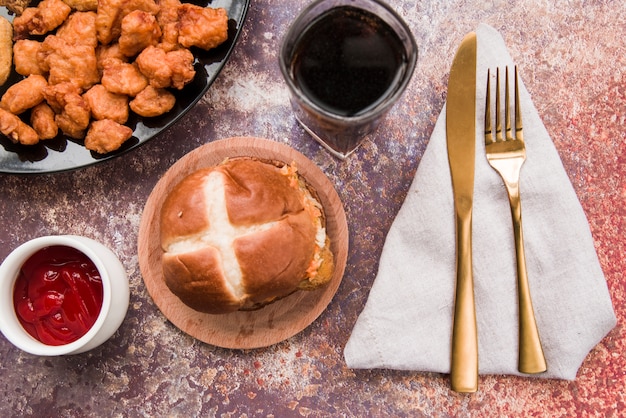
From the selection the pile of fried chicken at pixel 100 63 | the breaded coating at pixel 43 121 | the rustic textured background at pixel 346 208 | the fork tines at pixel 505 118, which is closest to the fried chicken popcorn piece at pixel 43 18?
the pile of fried chicken at pixel 100 63

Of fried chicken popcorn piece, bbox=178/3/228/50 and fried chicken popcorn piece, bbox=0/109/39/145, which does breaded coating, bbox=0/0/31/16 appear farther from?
fried chicken popcorn piece, bbox=178/3/228/50

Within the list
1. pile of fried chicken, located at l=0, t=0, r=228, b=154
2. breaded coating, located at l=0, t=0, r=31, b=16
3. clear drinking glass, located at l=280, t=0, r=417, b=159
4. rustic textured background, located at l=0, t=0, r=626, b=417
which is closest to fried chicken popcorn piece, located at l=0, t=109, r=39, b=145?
pile of fried chicken, located at l=0, t=0, r=228, b=154

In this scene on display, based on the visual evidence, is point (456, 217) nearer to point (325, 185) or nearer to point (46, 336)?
point (325, 185)

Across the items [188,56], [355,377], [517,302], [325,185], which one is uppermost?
[188,56]

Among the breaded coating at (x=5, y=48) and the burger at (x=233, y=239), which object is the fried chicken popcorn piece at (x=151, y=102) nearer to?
the burger at (x=233, y=239)

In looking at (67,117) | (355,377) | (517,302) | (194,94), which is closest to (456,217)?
(517,302)

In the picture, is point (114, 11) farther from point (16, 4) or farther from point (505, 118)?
point (505, 118)

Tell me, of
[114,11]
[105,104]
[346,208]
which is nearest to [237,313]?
[346,208]
